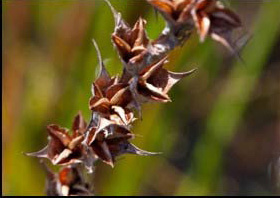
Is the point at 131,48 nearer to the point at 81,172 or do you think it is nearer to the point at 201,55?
the point at 81,172

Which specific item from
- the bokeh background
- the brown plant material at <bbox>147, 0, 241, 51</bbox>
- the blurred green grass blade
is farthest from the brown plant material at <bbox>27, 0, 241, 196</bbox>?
the blurred green grass blade

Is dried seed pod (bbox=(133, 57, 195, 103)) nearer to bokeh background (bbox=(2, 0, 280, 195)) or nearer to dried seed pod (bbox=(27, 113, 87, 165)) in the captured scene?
dried seed pod (bbox=(27, 113, 87, 165))

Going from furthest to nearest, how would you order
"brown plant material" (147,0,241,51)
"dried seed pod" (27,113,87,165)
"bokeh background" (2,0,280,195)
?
"bokeh background" (2,0,280,195), "dried seed pod" (27,113,87,165), "brown plant material" (147,0,241,51)

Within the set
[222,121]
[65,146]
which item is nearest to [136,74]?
[65,146]

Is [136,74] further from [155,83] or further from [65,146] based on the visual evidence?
[65,146]

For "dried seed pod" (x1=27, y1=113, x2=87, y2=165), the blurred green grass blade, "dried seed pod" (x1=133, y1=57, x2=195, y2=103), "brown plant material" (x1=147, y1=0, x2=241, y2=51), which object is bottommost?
the blurred green grass blade

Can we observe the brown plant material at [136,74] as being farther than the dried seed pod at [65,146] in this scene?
No

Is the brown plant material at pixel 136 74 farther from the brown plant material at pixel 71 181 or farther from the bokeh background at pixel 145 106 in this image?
the bokeh background at pixel 145 106

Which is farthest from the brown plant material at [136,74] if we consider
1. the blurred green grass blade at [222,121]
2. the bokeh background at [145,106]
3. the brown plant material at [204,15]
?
the blurred green grass blade at [222,121]

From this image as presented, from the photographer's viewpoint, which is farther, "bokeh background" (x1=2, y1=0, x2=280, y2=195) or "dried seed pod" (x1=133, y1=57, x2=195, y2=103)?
"bokeh background" (x1=2, y1=0, x2=280, y2=195)
